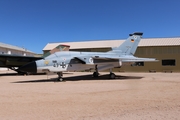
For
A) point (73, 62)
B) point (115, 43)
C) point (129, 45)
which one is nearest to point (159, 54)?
point (115, 43)

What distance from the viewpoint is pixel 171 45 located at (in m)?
29.3

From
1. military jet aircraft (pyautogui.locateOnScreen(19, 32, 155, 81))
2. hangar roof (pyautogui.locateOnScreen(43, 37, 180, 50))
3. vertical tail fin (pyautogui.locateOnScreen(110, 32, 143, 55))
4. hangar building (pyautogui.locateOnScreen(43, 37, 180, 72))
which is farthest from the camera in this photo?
hangar roof (pyautogui.locateOnScreen(43, 37, 180, 50))

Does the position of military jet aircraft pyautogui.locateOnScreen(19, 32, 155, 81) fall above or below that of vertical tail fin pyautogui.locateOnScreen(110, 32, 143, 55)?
below

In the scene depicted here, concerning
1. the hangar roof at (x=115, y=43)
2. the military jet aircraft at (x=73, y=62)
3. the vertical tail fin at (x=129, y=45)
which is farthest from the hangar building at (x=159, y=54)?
the military jet aircraft at (x=73, y=62)

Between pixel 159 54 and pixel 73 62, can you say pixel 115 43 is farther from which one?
pixel 73 62

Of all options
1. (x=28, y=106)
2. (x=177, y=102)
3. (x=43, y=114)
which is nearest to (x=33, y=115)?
(x=43, y=114)

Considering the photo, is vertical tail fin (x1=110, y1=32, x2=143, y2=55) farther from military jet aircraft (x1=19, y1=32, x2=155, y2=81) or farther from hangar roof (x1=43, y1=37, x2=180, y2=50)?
hangar roof (x1=43, y1=37, x2=180, y2=50)

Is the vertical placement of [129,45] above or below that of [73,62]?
above

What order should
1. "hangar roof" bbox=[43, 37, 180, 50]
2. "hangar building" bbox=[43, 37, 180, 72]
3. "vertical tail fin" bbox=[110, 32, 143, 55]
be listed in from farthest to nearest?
"hangar roof" bbox=[43, 37, 180, 50] < "hangar building" bbox=[43, 37, 180, 72] < "vertical tail fin" bbox=[110, 32, 143, 55]

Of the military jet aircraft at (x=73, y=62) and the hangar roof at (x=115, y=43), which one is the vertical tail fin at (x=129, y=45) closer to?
the military jet aircraft at (x=73, y=62)

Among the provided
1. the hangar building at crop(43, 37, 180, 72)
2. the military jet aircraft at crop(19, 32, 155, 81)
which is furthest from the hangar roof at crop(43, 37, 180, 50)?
the military jet aircraft at crop(19, 32, 155, 81)

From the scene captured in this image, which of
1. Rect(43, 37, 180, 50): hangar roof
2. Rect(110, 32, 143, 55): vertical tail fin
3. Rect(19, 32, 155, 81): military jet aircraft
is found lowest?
Rect(19, 32, 155, 81): military jet aircraft

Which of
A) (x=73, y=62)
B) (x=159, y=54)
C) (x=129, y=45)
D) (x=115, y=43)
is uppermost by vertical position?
(x=115, y=43)

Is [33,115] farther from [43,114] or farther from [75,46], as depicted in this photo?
[75,46]
